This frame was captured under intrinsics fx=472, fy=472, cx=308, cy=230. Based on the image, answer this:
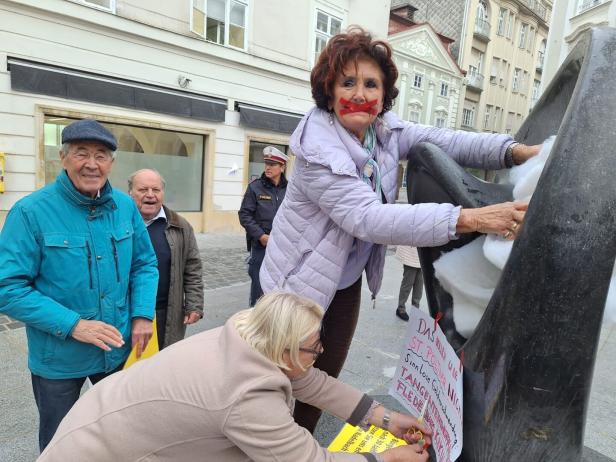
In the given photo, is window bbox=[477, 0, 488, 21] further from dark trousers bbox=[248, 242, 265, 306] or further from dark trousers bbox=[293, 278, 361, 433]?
dark trousers bbox=[293, 278, 361, 433]

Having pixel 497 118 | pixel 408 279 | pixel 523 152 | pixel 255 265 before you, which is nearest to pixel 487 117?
pixel 497 118

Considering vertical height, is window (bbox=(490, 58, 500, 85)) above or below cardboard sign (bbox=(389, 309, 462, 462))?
above

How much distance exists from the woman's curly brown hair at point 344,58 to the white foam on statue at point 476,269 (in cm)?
50

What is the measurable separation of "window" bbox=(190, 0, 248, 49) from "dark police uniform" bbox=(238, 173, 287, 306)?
585 cm

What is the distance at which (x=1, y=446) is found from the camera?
236 cm

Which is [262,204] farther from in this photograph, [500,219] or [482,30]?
Result: [482,30]

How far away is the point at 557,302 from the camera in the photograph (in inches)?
38.7

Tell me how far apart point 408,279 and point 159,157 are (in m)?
6.24

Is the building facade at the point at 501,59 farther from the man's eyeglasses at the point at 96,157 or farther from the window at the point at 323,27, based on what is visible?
the man's eyeglasses at the point at 96,157

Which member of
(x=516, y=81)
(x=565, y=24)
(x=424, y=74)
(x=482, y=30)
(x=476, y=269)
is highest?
(x=482, y=30)

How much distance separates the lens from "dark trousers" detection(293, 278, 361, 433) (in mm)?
1752

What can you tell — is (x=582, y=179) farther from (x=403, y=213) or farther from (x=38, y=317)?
(x=38, y=317)

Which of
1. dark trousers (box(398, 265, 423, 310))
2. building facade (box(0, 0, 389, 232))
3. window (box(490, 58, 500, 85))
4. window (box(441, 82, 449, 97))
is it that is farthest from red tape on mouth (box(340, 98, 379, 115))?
window (box(490, 58, 500, 85))

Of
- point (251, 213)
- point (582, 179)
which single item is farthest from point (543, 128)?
point (251, 213)
